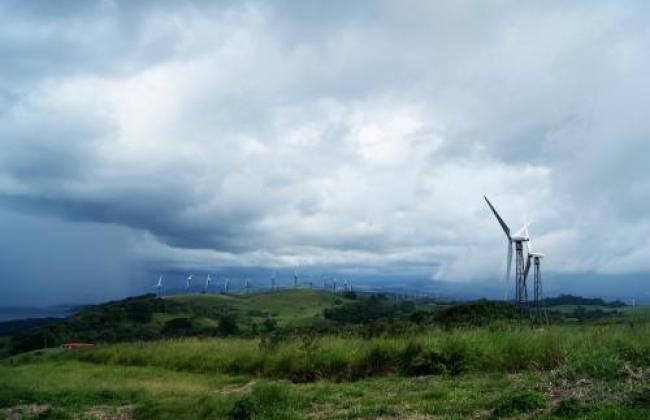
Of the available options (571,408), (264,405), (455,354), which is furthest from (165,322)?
(571,408)

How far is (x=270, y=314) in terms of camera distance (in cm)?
14238

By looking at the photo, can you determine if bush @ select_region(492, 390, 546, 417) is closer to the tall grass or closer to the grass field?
the tall grass

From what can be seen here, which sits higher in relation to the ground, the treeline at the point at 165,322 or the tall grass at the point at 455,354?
the tall grass at the point at 455,354

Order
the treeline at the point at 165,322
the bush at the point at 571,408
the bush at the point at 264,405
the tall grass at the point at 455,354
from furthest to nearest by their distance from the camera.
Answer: the treeline at the point at 165,322, the tall grass at the point at 455,354, the bush at the point at 264,405, the bush at the point at 571,408

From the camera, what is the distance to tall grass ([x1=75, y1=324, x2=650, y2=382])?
1686cm

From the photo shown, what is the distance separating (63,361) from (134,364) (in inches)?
359

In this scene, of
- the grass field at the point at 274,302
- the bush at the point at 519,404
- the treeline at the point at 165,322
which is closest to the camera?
the bush at the point at 519,404

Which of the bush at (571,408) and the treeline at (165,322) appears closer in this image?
the bush at (571,408)

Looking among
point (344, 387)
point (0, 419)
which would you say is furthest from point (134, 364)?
point (344, 387)

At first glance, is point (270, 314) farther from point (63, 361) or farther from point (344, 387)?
point (344, 387)

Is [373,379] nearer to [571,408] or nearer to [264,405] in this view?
[264,405]

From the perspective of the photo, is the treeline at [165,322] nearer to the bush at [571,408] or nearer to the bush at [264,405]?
the bush at [264,405]

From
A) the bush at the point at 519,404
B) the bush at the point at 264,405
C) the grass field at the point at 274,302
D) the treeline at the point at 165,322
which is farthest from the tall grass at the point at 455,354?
the grass field at the point at 274,302

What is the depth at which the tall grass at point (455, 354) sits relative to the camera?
16859 mm
